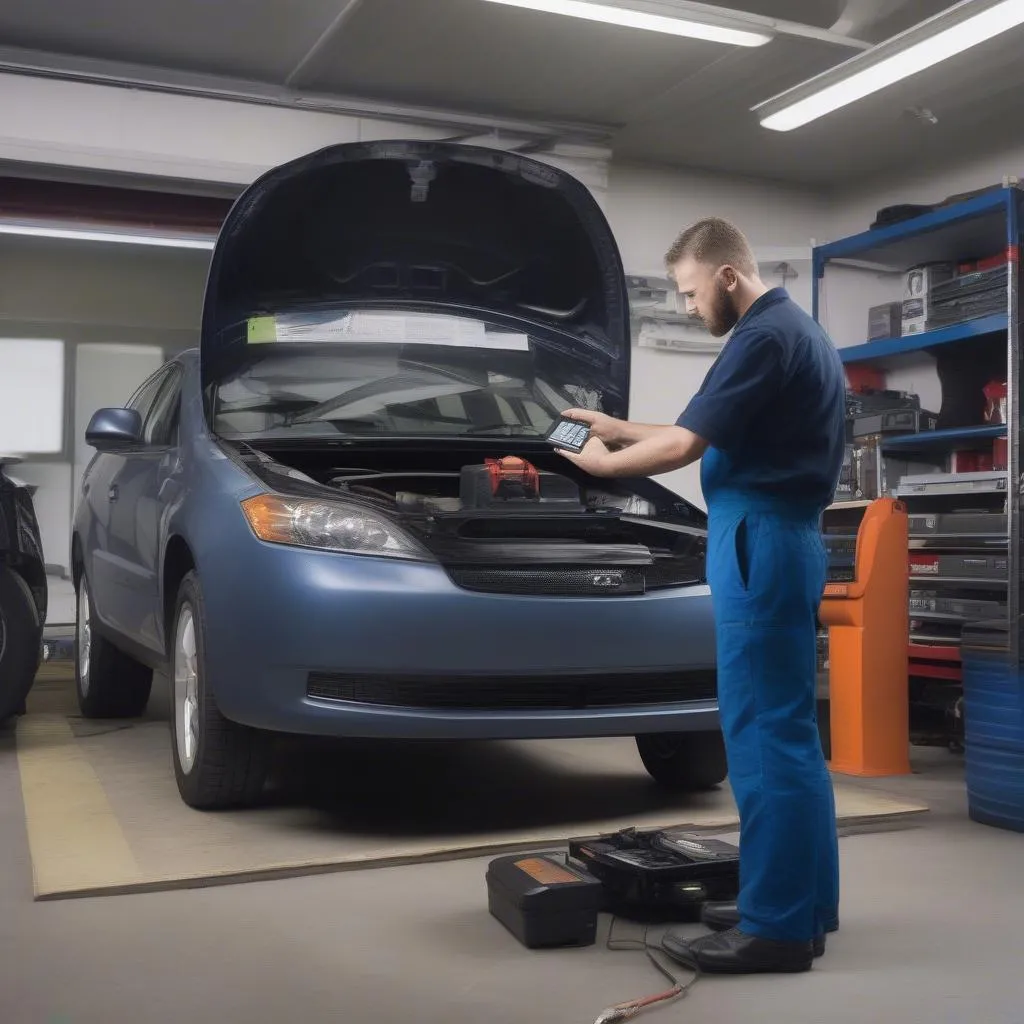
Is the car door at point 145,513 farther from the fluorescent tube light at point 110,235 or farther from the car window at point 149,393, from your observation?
the fluorescent tube light at point 110,235

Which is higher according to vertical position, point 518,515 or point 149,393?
point 149,393

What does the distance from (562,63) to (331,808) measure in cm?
446

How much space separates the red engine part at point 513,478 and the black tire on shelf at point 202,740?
86 centimetres

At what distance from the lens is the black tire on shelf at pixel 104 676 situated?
524 cm

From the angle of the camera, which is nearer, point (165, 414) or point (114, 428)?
point (114, 428)

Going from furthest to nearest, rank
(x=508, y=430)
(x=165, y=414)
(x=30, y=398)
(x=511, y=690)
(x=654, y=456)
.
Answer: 1. (x=30, y=398)
2. (x=165, y=414)
3. (x=508, y=430)
4. (x=511, y=690)
5. (x=654, y=456)

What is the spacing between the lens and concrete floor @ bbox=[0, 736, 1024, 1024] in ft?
7.12

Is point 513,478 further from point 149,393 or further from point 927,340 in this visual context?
point 927,340

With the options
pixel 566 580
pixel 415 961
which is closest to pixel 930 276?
pixel 566 580

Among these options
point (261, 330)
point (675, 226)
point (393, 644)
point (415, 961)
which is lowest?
point (415, 961)

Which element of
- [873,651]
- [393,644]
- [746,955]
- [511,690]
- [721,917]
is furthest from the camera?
[873,651]

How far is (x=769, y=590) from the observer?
7.76ft

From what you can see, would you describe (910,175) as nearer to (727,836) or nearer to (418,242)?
(418,242)

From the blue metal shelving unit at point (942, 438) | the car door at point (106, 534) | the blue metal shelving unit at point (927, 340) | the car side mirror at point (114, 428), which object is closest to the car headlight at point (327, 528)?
the car side mirror at point (114, 428)
